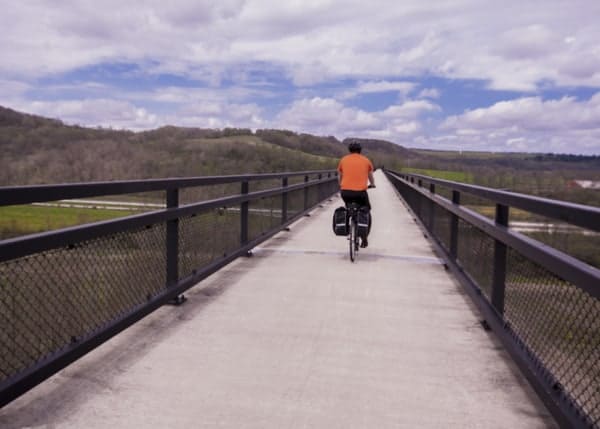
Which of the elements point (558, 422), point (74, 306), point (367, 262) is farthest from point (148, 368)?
point (367, 262)

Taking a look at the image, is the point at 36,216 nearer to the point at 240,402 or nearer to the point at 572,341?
the point at 240,402

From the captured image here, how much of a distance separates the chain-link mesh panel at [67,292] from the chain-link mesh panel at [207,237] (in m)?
0.89

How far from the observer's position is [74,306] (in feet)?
13.6

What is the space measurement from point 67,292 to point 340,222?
239 inches

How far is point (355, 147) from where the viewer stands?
9.93 metres

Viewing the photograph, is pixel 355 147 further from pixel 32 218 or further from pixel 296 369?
pixel 296 369

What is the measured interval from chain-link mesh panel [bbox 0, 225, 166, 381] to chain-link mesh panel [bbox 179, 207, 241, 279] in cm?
89

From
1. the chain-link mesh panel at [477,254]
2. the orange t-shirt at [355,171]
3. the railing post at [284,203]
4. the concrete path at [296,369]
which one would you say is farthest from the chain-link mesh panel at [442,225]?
the railing post at [284,203]

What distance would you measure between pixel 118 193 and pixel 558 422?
3.15m

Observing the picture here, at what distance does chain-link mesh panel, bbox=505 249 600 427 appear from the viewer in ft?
10.3

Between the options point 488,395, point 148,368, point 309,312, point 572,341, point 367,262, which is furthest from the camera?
point 367,262

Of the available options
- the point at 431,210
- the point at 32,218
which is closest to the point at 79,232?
the point at 32,218

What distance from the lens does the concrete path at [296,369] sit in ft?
11.1

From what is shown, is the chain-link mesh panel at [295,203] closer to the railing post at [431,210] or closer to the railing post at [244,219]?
the railing post at [431,210]
